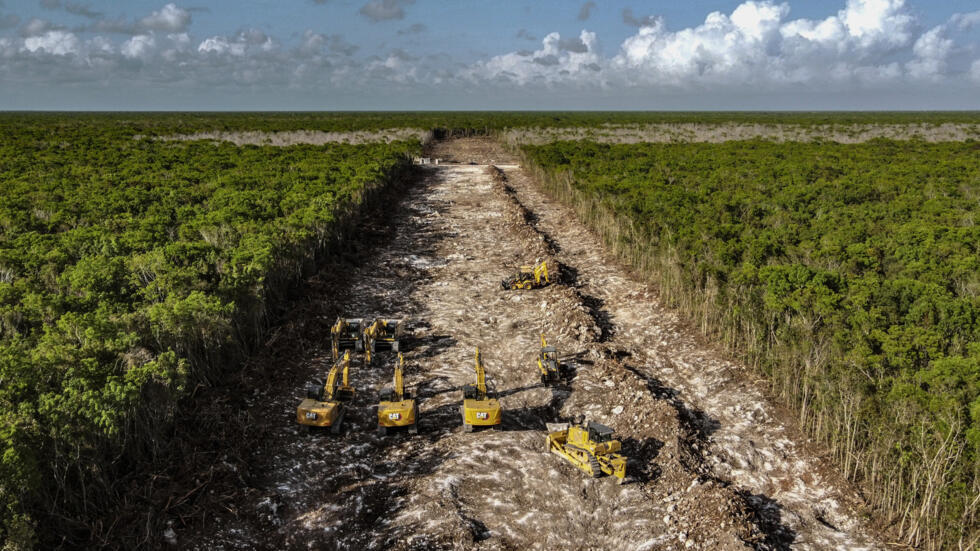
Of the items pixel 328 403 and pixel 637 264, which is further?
pixel 637 264

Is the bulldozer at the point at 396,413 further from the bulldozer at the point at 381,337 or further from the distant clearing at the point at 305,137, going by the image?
the distant clearing at the point at 305,137

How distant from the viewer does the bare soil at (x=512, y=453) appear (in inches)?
284

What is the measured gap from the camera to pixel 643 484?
324 inches

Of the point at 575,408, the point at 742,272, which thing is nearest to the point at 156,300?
the point at 575,408

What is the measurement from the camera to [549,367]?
11.2 m

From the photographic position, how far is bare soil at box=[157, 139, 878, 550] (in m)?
7.21

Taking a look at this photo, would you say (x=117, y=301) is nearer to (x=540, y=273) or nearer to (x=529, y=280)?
(x=529, y=280)

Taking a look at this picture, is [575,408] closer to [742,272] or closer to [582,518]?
[582,518]

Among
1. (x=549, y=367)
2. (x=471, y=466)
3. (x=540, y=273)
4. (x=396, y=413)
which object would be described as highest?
(x=540, y=273)

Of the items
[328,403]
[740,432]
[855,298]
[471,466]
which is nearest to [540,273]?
[740,432]

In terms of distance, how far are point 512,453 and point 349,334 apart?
509 centimetres

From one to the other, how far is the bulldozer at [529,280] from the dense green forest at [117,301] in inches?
216

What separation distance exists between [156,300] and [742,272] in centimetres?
1133

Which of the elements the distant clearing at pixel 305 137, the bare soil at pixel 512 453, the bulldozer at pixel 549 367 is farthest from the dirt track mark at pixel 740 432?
the distant clearing at pixel 305 137
